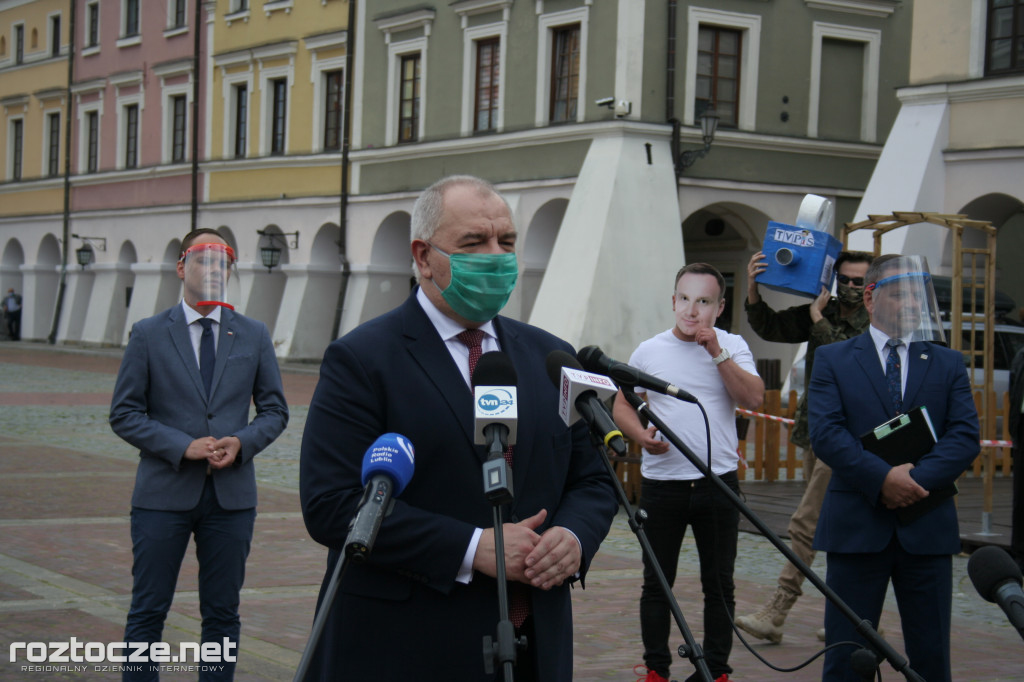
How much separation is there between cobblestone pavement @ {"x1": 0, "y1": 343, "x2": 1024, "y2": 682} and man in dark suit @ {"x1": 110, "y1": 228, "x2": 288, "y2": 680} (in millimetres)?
1047

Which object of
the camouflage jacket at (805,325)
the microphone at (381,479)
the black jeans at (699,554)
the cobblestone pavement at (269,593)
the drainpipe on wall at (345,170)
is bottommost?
the cobblestone pavement at (269,593)

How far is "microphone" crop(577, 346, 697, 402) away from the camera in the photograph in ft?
11.4

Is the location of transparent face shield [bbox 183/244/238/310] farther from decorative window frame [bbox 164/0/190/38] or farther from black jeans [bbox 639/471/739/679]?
decorative window frame [bbox 164/0/190/38]

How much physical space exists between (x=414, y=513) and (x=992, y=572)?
4.64 ft

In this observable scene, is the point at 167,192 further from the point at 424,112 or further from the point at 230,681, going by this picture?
the point at 230,681

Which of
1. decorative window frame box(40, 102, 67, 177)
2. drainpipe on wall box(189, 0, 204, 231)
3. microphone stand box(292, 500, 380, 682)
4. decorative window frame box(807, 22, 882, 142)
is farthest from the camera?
decorative window frame box(40, 102, 67, 177)

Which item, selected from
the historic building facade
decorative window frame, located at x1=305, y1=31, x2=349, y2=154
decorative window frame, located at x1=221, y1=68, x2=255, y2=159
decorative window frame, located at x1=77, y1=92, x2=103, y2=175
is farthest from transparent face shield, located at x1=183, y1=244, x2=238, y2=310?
decorative window frame, located at x1=77, y1=92, x2=103, y2=175

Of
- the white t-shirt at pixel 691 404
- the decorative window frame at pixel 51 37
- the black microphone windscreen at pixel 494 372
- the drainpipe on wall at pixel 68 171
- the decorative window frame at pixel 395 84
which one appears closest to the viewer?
the black microphone windscreen at pixel 494 372

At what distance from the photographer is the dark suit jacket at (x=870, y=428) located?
5.20 m

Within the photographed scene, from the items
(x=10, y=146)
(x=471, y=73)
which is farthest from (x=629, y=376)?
(x=10, y=146)

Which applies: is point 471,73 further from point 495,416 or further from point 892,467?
point 495,416

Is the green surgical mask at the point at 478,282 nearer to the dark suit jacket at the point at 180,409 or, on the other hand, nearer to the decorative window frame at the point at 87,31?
the dark suit jacket at the point at 180,409

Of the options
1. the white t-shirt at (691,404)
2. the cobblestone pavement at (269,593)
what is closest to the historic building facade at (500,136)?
the cobblestone pavement at (269,593)

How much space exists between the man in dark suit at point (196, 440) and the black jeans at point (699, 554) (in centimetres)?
184
